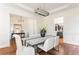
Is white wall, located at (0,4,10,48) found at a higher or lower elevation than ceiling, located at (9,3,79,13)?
lower

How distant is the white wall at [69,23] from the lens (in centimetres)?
390

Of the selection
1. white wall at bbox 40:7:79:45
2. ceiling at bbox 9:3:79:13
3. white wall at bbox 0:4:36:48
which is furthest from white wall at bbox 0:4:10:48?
white wall at bbox 40:7:79:45

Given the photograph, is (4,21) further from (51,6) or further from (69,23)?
(69,23)

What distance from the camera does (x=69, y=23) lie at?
4211 millimetres

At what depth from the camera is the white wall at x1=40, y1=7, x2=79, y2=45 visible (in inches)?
153

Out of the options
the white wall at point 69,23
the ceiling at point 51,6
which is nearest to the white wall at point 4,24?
the ceiling at point 51,6

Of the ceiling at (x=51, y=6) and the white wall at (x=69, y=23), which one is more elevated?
the ceiling at (x=51, y=6)

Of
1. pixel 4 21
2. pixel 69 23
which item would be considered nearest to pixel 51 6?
pixel 69 23

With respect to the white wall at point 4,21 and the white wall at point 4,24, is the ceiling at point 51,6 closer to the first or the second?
the white wall at point 4,21

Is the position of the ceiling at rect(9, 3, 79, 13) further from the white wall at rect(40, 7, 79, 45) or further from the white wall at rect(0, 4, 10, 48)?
the white wall at rect(0, 4, 10, 48)

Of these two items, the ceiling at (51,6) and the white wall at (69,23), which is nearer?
the ceiling at (51,6)

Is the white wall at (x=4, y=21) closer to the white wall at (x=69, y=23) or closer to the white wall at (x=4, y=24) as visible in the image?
the white wall at (x=4, y=24)

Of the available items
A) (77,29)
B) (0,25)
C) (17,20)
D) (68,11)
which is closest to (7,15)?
(0,25)
